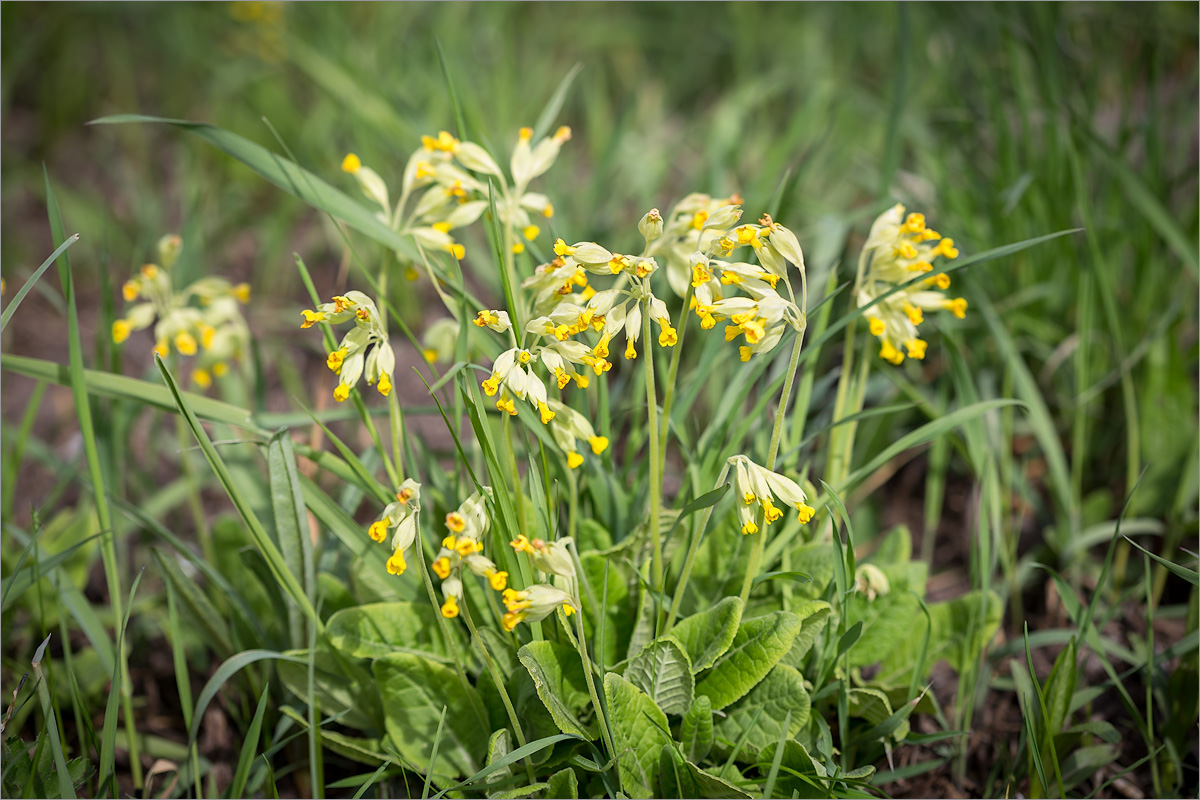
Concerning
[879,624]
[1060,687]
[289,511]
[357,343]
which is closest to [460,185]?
[357,343]

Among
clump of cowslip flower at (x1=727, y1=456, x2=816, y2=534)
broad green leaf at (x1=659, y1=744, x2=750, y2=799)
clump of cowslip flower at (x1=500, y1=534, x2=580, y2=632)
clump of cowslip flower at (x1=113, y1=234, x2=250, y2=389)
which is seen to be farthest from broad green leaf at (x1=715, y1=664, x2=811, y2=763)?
clump of cowslip flower at (x1=113, y1=234, x2=250, y2=389)

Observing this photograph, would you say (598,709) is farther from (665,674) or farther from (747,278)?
(747,278)

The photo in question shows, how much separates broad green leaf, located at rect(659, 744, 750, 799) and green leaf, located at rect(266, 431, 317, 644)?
2.72 feet

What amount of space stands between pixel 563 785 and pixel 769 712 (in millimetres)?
427

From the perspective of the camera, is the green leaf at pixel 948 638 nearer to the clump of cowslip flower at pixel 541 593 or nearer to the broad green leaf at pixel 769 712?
the broad green leaf at pixel 769 712

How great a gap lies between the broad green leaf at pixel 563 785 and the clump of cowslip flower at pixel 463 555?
1.33ft

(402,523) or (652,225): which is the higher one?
(652,225)

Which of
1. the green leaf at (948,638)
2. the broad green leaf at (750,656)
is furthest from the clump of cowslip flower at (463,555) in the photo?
the green leaf at (948,638)

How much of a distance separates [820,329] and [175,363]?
161cm

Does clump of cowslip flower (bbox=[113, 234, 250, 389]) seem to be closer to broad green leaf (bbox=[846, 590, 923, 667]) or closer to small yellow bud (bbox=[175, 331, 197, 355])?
small yellow bud (bbox=[175, 331, 197, 355])

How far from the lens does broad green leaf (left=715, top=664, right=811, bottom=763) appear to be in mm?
1541

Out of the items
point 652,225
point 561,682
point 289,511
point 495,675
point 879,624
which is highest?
point 652,225

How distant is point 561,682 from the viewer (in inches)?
61.8

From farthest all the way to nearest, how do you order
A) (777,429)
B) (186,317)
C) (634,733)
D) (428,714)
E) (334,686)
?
(186,317), (334,686), (428,714), (634,733), (777,429)
